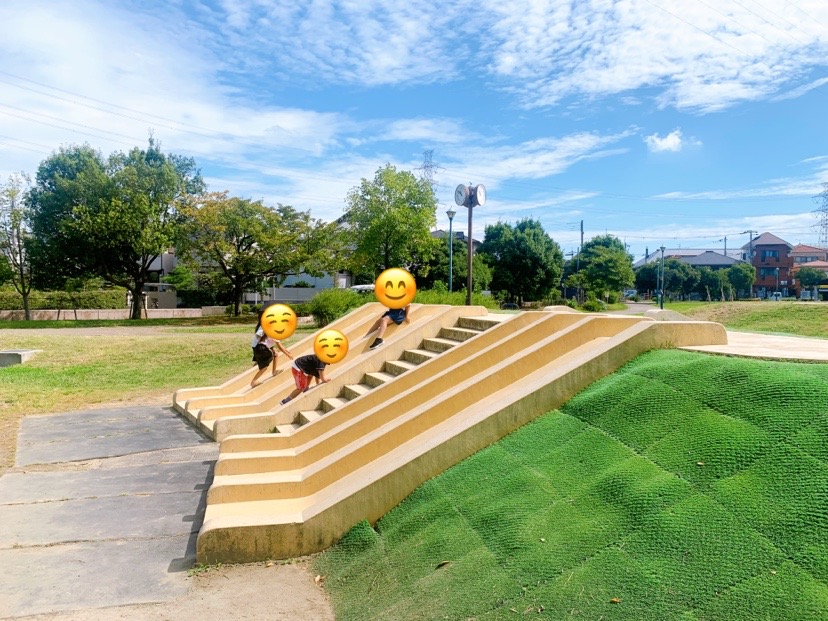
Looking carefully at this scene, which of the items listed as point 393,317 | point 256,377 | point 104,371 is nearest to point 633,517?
point 393,317

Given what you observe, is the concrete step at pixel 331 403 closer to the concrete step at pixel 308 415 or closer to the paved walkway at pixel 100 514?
the concrete step at pixel 308 415

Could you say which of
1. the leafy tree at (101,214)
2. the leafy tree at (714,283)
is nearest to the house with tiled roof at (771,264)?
the leafy tree at (714,283)

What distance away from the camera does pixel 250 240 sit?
122 feet

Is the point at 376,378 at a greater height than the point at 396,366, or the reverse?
the point at 396,366

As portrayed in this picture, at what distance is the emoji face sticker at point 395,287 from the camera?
32.5 ft

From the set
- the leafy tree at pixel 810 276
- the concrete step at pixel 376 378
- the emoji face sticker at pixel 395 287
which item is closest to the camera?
the concrete step at pixel 376 378

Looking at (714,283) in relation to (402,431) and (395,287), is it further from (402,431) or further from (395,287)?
(402,431)

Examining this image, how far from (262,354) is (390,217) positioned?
2372 cm

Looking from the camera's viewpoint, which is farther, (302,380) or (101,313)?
(101,313)

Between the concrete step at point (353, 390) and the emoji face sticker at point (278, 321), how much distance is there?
217cm

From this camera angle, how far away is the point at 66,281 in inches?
1473

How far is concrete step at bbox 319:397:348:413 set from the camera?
26.8ft

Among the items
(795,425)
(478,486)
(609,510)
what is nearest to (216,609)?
(478,486)

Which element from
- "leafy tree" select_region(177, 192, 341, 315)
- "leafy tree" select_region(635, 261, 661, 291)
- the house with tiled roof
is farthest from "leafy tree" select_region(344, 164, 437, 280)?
the house with tiled roof
